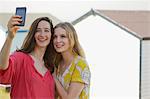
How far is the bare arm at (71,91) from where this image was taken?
3.68 ft

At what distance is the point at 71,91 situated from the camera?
3.69 ft

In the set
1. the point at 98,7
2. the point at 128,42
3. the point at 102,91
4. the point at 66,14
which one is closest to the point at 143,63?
the point at 128,42

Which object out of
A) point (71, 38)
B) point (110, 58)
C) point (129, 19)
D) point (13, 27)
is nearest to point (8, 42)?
point (13, 27)

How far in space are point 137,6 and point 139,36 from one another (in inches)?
7.7

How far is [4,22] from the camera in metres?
1.72

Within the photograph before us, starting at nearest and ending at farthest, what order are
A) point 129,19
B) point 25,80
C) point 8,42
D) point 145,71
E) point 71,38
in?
point 8,42 → point 25,80 → point 71,38 → point 145,71 → point 129,19

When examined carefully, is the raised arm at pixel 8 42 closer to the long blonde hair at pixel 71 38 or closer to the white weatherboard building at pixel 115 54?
the long blonde hair at pixel 71 38

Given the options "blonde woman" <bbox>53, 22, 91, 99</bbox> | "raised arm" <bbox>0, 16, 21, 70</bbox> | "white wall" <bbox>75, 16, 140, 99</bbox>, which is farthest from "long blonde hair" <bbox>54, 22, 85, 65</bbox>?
"white wall" <bbox>75, 16, 140, 99</bbox>

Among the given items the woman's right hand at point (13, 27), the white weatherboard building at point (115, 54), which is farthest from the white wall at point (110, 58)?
the woman's right hand at point (13, 27)

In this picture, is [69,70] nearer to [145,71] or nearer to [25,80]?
[25,80]

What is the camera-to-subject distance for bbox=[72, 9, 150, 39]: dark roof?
1.69m

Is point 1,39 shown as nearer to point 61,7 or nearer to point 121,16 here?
point 61,7

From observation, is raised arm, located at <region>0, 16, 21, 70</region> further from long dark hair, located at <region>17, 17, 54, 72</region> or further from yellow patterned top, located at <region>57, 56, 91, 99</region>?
yellow patterned top, located at <region>57, 56, 91, 99</region>

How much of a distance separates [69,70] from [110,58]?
57 centimetres
